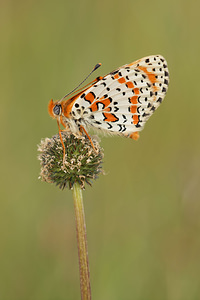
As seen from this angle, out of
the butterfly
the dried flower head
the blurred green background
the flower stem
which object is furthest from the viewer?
the blurred green background

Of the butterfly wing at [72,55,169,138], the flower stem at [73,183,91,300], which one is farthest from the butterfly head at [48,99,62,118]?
the flower stem at [73,183,91,300]

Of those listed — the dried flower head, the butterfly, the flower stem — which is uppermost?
the butterfly

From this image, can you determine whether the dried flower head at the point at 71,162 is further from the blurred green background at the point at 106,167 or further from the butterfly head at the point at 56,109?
the blurred green background at the point at 106,167

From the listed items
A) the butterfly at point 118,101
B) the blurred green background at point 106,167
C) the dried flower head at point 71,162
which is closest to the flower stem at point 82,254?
the dried flower head at point 71,162

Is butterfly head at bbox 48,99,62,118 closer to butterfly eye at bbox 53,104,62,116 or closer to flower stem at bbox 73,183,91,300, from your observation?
butterfly eye at bbox 53,104,62,116

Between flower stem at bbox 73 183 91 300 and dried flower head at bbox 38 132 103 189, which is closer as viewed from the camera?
flower stem at bbox 73 183 91 300

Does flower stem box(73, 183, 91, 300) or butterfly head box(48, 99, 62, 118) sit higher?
butterfly head box(48, 99, 62, 118)

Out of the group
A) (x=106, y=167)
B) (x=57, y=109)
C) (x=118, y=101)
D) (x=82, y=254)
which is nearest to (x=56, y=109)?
(x=57, y=109)
